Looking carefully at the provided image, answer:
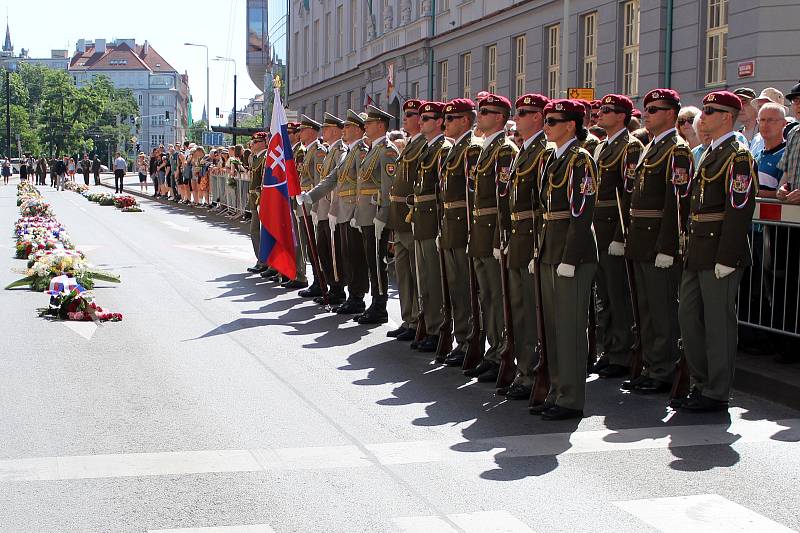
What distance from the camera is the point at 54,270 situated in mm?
14367

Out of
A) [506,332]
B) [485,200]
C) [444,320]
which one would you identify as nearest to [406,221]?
[444,320]

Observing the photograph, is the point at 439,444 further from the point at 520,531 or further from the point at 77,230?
the point at 77,230

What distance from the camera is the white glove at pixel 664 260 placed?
8.18m

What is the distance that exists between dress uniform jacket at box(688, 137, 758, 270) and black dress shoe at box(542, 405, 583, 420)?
1.30 meters

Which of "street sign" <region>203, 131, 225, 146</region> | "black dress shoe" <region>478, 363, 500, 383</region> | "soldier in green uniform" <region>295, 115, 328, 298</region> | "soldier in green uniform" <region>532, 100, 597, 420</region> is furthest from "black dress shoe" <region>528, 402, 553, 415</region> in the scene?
"street sign" <region>203, 131, 225, 146</region>

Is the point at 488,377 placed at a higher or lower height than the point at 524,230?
lower

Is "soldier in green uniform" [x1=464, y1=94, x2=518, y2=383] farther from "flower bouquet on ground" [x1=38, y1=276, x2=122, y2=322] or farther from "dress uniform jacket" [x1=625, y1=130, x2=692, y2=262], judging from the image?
"flower bouquet on ground" [x1=38, y1=276, x2=122, y2=322]

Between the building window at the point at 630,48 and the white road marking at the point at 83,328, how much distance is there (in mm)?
15317

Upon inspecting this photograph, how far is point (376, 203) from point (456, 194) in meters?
2.45

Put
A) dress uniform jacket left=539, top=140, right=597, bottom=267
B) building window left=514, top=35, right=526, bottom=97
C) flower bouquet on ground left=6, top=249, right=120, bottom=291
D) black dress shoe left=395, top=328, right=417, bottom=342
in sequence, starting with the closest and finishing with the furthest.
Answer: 1. dress uniform jacket left=539, top=140, right=597, bottom=267
2. black dress shoe left=395, top=328, right=417, bottom=342
3. flower bouquet on ground left=6, top=249, right=120, bottom=291
4. building window left=514, top=35, right=526, bottom=97

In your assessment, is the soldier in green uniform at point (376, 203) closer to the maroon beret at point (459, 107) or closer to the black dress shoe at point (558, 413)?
the maroon beret at point (459, 107)

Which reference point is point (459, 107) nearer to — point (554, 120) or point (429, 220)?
point (429, 220)

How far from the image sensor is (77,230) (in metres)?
26.6

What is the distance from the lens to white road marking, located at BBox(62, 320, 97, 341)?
1114 cm
